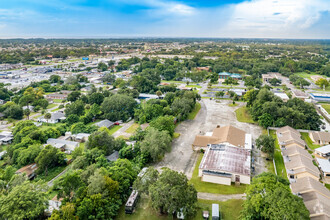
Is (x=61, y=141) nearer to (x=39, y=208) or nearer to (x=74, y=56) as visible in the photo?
(x=39, y=208)

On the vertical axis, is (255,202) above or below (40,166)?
above

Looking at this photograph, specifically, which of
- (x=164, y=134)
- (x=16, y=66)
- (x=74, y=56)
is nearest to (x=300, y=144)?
(x=164, y=134)

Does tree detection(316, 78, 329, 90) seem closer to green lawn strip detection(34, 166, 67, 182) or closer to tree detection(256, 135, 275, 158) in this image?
tree detection(256, 135, 275, 158)

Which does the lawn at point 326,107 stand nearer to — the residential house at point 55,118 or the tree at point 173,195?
the tree at point 173,195

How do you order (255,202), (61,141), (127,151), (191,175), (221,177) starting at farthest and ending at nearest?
(61,141), (127,151), (191,175), (221,177), (255,202)

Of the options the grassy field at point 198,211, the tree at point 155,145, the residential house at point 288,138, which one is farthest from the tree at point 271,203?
the residential house at point 288,138

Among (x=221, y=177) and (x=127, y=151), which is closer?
(x=221, y=177)

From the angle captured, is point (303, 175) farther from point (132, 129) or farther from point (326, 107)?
point (326, 107)
